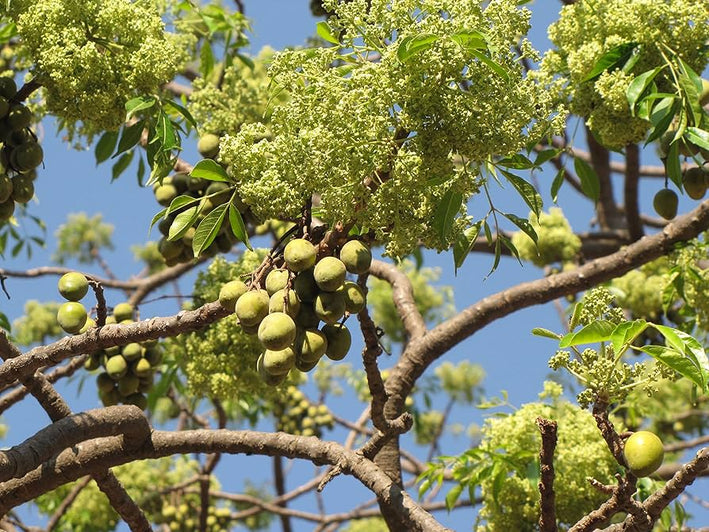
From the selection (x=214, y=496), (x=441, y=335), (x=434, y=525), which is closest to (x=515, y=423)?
(x=441, y=335)

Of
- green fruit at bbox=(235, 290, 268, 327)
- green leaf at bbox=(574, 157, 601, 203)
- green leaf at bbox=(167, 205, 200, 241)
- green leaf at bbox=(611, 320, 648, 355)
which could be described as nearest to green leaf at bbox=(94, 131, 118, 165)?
green leaf at bbox=(167, 205, 200, 241)

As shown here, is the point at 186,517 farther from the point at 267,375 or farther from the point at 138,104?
the point at 267,375

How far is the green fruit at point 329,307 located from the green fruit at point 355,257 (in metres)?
0.09

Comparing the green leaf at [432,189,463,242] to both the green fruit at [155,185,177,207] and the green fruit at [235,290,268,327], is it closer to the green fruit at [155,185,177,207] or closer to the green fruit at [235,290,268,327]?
the green fruit at [235,290,268,327]

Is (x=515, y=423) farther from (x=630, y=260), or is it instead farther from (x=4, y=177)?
(x=4, y=177)

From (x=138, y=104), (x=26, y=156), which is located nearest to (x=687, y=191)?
(x=138, y=104)

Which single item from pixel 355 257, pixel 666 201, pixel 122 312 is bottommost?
pixel 355 257

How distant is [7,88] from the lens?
3895mm

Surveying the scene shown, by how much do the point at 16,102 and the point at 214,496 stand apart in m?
4.26

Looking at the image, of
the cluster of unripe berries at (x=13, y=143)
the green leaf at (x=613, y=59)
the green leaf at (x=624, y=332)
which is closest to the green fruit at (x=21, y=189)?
the cluster of unripe berries at (x=13, y=143)

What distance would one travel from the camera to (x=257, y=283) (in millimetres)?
3066

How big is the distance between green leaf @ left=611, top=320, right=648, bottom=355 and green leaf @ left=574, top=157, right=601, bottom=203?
1.64 m

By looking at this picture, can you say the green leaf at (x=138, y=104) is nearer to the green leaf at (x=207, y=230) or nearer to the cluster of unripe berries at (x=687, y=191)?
the green leaf at (x=207, y=230)

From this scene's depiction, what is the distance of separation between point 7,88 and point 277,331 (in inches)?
70.4
